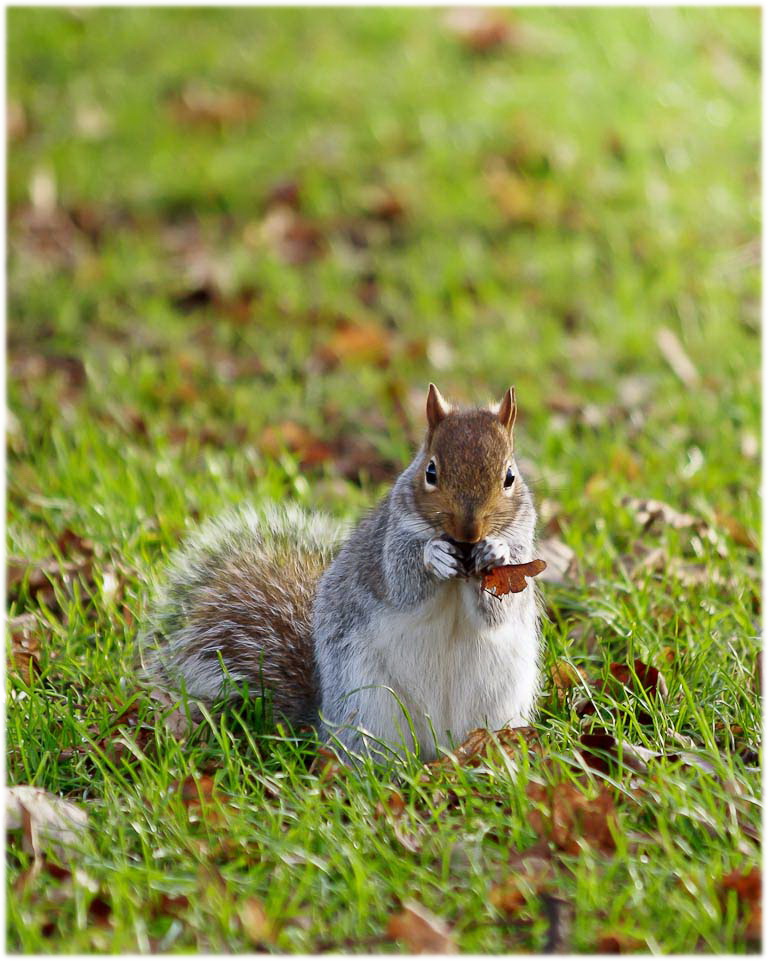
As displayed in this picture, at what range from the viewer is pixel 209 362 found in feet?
15.4

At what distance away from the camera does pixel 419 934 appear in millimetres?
1897

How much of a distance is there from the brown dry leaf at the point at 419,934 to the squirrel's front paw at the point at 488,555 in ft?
1.98

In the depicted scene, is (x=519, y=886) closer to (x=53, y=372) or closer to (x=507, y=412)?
(x=507, y=412)

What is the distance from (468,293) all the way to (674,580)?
238 centimetres

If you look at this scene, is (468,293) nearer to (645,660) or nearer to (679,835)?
(645,660)

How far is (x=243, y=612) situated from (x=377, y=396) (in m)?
1.90

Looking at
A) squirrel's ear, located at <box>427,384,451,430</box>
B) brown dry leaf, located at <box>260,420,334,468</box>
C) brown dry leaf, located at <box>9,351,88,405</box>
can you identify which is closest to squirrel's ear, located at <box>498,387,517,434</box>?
squirrel's ear, located at <box>427,384,451,430</box>

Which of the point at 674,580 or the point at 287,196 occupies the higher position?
the point at 287,196

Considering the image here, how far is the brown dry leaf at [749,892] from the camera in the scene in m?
1.91

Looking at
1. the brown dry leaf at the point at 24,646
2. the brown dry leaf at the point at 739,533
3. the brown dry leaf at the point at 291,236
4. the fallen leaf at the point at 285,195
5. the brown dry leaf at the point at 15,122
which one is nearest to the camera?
the brown dry leaf at the point at 24,646

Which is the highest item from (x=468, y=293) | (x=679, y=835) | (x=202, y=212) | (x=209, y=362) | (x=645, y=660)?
(x=202, y=212)

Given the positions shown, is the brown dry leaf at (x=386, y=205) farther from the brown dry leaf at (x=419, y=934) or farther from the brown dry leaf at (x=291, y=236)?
the brown dry leaf at (x=419, y=934)

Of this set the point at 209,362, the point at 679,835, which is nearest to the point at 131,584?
the point at 679,835

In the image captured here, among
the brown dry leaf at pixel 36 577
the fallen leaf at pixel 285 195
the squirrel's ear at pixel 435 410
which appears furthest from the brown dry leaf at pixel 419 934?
the fallen leaf at pixel 285 195
